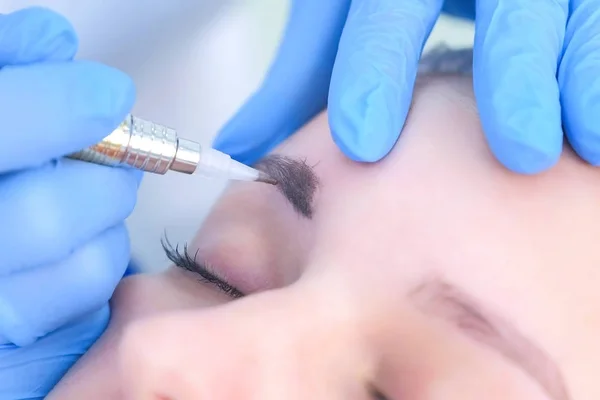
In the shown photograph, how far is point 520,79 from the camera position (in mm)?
729

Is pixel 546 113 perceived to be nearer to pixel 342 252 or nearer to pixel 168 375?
pixel 342 252

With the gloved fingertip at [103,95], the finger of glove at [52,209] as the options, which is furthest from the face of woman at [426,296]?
the gloved fingertip at [103,95]

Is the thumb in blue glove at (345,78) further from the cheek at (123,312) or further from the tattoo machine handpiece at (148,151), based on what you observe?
the cheek at (123,312)

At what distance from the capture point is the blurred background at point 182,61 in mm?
1209

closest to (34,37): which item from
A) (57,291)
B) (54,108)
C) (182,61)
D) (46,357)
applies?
(54,108)

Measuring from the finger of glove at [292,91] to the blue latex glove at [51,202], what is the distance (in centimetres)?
29

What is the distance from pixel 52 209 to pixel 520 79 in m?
0.60

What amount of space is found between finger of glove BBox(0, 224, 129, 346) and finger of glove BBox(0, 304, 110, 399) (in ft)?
0.09

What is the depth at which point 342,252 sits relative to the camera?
2.30ft

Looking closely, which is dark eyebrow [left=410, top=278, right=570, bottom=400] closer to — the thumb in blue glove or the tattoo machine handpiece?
the thumb in blue glove

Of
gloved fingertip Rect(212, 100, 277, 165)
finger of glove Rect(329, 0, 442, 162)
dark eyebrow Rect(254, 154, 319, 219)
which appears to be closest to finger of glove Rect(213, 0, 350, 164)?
gloved fingertip Rect(212, 100, 277, 165)

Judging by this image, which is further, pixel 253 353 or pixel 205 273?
pixel 205 273

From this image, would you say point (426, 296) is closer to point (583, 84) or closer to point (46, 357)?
point (583, 84)

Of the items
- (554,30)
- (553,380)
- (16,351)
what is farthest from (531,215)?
(16,351)
